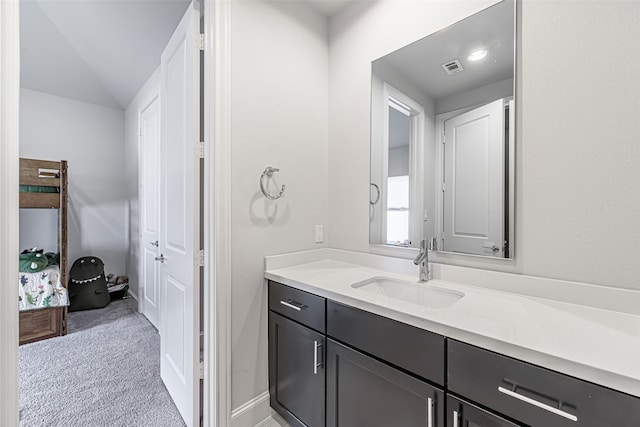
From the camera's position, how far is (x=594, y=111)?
108 centimetres

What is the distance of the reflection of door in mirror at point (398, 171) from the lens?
164 centimetres

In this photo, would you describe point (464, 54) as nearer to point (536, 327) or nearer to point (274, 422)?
point (536, 327)

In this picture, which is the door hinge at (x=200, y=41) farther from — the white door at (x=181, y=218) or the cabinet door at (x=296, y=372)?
the cabinet door at (x=296, y=372)

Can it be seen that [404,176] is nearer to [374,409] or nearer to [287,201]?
[287,201]

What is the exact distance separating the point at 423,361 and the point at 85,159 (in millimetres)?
4785

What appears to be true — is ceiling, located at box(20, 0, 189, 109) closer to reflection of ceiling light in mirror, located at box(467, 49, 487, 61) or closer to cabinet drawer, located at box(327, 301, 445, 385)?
reflection of ceiling light in mirror, located at box(467, 49, 487, 61)

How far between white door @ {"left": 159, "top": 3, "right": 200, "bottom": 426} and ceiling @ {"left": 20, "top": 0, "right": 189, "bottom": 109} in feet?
2.63

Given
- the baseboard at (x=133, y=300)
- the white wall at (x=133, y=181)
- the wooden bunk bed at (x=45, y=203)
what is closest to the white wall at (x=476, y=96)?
the white wall at (x=133, y=181)

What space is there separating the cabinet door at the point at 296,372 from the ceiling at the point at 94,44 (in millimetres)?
2554

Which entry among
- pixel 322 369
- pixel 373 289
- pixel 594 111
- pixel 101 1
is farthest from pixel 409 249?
pixel 101 1

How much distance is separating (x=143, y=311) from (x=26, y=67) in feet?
10.1

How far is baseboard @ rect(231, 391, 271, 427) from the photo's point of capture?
1558mm

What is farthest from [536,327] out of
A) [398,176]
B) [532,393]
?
[398,176]

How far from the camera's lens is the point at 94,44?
3006 millimetres
